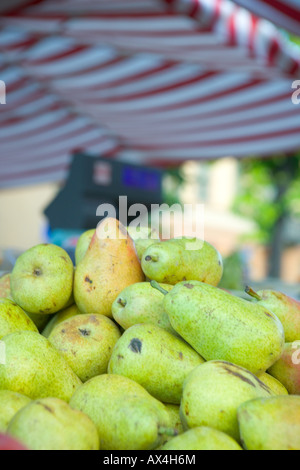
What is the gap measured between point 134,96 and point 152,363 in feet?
12.1

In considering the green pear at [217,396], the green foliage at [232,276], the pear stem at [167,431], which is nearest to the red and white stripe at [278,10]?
the green foliage at [232,276]

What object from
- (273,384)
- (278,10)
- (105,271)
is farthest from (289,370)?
(278,10)

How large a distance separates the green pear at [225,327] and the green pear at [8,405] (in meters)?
0.41

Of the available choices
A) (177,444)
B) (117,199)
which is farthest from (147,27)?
(177,444)

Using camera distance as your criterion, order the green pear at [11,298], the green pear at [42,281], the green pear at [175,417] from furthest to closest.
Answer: the green pear at [11,298]
the green pear at [42,281]
the green pear at [175,417]

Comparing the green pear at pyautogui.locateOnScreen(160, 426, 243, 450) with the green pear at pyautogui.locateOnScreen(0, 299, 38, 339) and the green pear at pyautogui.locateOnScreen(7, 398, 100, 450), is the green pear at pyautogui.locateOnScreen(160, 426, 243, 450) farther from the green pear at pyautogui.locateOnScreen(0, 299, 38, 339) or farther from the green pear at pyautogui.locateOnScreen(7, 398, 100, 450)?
the green pear at pyautogui.locateOnScreen(0, 299, 38, 339)

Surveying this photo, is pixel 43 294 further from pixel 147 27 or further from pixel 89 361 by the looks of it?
pixel 147 27

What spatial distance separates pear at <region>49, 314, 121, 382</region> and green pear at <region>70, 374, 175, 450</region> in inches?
8.5

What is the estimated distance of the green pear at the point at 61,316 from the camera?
1.41 m

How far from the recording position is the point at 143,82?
414cm

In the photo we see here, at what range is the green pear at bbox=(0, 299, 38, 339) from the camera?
1210 mm

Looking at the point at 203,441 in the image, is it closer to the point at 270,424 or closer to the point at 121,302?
the point at 270,424

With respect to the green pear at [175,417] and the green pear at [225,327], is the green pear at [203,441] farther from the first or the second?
the green pear at [225,327]

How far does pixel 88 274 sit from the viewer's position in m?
1.37
